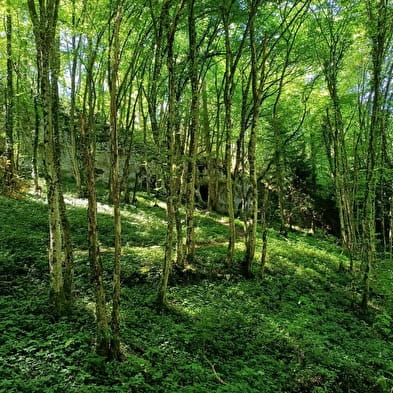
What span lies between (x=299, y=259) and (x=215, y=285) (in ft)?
15.1

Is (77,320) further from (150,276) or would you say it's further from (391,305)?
(391,305)

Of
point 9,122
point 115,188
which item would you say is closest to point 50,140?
point 115,188

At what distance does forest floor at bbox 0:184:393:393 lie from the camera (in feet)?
14.5

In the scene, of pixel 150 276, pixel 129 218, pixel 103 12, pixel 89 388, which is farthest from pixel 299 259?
pixel 103 12

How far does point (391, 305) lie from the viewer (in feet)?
30.9

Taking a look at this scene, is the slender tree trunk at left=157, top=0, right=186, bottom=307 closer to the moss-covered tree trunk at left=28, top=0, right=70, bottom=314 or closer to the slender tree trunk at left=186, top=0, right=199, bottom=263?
the slender tree trunk at left=186, top=0, right=199, bottom=263

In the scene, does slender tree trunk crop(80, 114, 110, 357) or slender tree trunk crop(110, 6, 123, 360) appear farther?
slender tree trunk crop(110, 6, 123, 360)

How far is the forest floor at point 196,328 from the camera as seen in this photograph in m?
4.41

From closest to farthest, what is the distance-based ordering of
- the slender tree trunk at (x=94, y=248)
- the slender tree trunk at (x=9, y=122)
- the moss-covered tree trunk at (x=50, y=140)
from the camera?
the slender tree trunk at (x=94, y=248)
the moss-covered tree trunk at (x=50, y=140)
the slender tree trunk at (x=9, y=122)

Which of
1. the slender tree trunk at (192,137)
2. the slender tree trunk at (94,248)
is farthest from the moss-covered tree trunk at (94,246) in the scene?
the slender tree trunk at (192,137)

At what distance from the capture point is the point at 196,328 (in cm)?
619

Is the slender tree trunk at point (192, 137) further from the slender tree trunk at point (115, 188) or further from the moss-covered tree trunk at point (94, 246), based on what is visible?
the moss-covered tree trunk at point (94, 246)

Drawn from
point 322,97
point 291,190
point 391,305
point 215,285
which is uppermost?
point 322,97

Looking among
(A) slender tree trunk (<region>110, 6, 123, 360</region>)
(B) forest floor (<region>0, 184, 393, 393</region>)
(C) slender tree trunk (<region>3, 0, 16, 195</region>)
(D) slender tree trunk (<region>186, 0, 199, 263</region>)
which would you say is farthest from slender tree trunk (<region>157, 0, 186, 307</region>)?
(C) slender tree trunk (<region>3, 0, 16, 195</region>)
